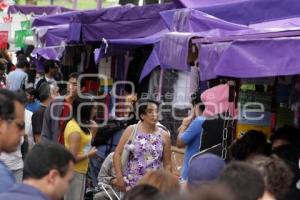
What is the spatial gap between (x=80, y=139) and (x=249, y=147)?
2.18m

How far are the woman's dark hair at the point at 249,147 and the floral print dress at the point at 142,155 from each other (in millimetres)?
1299

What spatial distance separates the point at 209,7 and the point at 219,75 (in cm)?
349

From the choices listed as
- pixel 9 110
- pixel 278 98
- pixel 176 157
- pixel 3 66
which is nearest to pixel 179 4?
pixel 176 157

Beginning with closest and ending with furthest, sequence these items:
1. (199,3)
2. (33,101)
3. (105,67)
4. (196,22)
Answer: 1. (196,22)
2. (33,101)
3. (199,3)
4. (105,67)

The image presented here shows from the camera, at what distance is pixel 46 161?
358cm

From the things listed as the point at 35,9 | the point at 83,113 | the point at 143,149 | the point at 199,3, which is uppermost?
the point at 35,9

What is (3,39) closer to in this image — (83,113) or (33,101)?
(33,101)

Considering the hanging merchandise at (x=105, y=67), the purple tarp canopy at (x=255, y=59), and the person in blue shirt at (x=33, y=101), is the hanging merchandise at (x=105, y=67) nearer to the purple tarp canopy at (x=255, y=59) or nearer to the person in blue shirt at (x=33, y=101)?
the person in blue shirt at (x=33, y=101)

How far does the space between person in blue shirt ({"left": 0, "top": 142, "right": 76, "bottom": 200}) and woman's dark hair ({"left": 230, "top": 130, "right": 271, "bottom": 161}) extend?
2.50m

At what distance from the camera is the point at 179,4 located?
10133 millimetres

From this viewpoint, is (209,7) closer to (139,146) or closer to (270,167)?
(139,146)

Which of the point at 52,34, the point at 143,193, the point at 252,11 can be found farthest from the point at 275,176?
the point at 52,34

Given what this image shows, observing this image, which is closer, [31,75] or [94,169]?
[94,169]

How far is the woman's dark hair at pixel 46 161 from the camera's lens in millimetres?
3539
